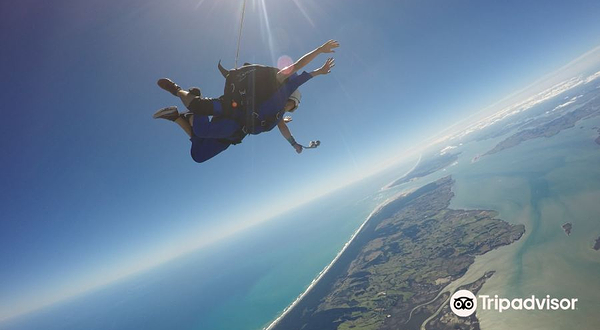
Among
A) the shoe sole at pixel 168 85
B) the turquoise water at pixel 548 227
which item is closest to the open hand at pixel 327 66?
the shoe sole at pixel 168 85

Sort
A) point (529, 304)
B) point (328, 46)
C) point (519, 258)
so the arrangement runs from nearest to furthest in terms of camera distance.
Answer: point (328, 46), point (529, 304), point (519, 258)

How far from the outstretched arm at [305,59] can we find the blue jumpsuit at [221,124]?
20 cm

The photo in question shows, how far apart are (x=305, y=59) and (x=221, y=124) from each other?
1.27 meters

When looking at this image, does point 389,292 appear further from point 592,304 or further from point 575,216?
point 575,216

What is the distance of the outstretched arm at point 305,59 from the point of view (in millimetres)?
2672

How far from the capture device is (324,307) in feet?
188

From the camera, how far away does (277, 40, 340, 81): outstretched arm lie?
2.67 metres

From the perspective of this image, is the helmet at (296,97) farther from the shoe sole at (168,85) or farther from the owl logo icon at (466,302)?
the owl logo icon at (466,302)

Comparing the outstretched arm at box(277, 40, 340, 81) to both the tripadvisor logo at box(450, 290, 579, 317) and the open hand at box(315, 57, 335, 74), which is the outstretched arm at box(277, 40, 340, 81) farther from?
→ the tripadvisor logo at box(450, 290, 579, 317)

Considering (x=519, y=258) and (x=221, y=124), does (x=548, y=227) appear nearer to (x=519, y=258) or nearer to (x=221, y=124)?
(x=519, y=258)

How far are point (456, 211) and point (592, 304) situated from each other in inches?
2125

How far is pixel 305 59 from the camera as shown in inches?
108

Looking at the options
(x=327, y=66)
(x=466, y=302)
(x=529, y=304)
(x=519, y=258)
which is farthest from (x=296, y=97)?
(x=519, y=258)

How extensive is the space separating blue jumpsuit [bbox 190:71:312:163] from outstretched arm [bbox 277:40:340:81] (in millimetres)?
196
